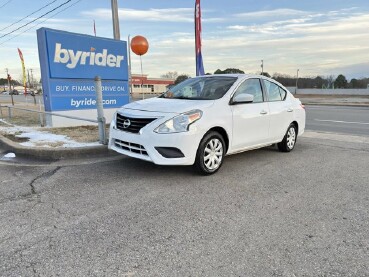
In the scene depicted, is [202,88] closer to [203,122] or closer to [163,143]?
[203,122]

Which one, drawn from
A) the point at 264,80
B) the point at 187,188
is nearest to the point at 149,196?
the point at 187,188

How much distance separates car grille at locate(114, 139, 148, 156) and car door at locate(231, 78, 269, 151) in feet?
5.27

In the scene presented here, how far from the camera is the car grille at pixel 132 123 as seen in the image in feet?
15.7

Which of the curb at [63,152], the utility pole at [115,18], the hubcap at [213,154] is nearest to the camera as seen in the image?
the hubcap at [213,154]

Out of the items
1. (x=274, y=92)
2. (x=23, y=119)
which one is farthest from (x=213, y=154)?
(x=23, y=119)

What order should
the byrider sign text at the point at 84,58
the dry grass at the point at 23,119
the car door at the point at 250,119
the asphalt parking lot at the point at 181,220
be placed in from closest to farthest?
the asphalt parking lot at the point at 181,220, the car door at the point at 250,119, the byrider sign text at the point at 84,58, the dry grass at the point at 23,119

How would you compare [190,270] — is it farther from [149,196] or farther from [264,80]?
[264,80]

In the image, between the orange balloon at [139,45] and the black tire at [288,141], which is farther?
the orange balloon at [139,45]

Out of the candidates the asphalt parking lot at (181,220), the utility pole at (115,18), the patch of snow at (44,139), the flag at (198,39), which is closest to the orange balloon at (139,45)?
the utility pole at (115,18)

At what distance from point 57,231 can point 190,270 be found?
1500 mm

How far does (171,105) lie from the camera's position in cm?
507

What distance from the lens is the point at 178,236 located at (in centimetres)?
313

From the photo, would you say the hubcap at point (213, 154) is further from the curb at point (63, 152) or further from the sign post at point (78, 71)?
the sign post at point (78, 71)

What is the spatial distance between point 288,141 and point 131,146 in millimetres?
3691
